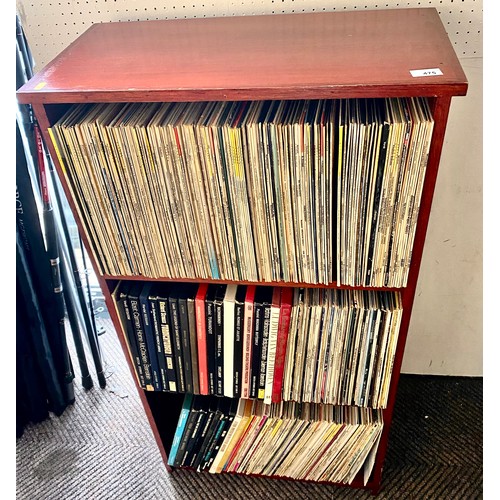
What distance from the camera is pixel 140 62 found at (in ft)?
3.01

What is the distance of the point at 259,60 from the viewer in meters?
0.88

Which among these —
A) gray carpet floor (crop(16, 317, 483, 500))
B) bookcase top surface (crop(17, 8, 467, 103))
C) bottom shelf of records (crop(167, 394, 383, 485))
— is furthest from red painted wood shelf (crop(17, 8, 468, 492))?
gray carpet floor (crop(16, 317, 483, 500))

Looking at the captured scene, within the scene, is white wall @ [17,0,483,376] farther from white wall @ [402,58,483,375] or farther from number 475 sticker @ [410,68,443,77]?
number 475 sticker @ [410,68,443,77]

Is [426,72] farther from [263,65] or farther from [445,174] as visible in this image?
[445,174]

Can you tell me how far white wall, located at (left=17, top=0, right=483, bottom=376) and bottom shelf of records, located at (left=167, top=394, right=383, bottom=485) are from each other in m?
0.38

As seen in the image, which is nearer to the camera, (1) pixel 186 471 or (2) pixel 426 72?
(2) pixel 426 72

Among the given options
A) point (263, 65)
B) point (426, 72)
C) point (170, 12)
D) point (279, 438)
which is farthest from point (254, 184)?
point (279, 438)

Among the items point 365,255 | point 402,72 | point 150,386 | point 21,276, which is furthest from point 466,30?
point 21,276

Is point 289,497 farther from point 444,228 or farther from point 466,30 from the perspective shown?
point 466,30

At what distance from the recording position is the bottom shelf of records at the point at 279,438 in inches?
49.7

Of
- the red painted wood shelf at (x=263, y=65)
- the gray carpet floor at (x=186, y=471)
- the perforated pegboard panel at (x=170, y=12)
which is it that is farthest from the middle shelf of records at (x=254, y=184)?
the gray carpet floor at (x=186, y=471)

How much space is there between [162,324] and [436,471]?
82 cm

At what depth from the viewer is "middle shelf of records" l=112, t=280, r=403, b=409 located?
3.53ft

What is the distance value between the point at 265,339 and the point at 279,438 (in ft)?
1.07
